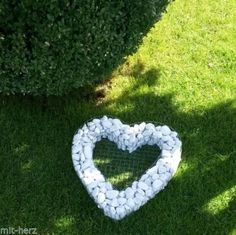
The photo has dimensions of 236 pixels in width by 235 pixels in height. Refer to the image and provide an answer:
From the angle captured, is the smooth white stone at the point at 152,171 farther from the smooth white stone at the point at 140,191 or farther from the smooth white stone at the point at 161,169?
the smooth white stone at the point at 140,191

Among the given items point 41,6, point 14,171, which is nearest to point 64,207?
point 14,171

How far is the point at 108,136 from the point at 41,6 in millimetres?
1169

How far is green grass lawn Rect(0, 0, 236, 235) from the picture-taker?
4.14 meters

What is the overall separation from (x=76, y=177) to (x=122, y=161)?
362mm

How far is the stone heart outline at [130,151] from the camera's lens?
4.06 m

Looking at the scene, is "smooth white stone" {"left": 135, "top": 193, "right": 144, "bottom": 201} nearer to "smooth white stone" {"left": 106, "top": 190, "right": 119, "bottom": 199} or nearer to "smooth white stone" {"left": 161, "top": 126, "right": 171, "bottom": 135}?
"smooth white stone" {"left": 106, "top": 190, "right": 119, "bottom": 199}

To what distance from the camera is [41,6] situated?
3.77 m

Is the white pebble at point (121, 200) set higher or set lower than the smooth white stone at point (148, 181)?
lower

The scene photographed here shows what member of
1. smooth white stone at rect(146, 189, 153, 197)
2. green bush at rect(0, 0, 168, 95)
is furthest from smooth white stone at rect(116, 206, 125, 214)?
green bush at rect(0, 0, 168, 95)

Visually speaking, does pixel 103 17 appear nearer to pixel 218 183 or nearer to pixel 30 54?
pixel 30 54

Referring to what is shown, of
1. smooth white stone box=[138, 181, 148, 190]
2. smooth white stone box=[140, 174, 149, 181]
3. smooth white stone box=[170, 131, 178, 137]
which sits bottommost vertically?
smooth white stone box=[138, 181, 148, 190]

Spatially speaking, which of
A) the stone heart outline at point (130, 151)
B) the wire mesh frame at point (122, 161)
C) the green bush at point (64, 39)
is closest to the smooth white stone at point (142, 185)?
the stone heart outline at point (130, 151)

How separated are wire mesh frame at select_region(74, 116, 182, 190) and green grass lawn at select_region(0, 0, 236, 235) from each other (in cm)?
22

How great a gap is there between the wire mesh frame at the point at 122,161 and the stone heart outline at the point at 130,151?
0.04 m
